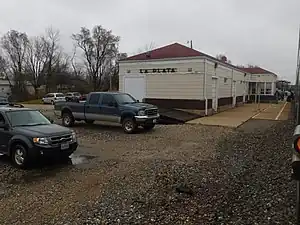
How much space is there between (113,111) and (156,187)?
8.44 m

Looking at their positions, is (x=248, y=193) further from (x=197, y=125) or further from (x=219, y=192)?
(x=197, y=125)

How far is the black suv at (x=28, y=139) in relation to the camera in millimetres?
7656

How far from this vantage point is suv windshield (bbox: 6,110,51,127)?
8.44 metres

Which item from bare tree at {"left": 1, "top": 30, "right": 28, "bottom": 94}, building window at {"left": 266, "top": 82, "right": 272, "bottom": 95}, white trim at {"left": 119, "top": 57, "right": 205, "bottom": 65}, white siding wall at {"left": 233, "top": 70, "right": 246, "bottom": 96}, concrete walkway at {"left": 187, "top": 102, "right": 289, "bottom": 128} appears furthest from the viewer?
bare tree at {"left": 1, "top": 30, "right": 28, "bottom": 94}

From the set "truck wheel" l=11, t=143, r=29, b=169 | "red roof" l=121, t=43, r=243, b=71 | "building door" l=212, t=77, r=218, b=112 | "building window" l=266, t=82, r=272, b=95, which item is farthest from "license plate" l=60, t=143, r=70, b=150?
"building window" l=266, t=82, r=272, b=95

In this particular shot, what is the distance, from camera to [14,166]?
26.1ft

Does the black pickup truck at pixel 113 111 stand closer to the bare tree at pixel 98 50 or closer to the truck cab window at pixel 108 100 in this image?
the truck cab window at pixel 108 100

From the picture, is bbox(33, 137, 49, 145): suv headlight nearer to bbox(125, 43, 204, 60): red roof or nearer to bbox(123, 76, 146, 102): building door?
bbox(125, 43, 204, 60): red roof

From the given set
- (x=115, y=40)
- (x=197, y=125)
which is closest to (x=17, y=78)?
(x=115, y=40)

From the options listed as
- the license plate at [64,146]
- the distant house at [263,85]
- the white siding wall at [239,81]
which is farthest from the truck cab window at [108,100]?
the distant house at [263,85]

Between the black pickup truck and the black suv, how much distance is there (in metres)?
5.56

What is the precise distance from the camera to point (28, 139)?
7703 mm

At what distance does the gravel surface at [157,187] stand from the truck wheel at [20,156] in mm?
303

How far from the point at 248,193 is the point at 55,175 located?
14.0ft
